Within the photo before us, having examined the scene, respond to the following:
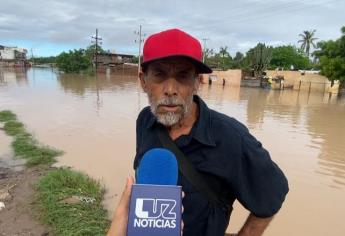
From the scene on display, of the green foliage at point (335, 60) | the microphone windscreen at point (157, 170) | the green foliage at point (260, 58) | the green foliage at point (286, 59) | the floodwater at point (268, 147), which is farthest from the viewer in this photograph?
the green foliage at point (286, 59)

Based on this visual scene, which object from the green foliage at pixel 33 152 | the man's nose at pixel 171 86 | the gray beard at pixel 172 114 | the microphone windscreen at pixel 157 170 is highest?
the man's nose at pixel 171 86

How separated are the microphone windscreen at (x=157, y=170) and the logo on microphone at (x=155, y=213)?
0.42 feet

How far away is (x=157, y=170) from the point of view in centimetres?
118

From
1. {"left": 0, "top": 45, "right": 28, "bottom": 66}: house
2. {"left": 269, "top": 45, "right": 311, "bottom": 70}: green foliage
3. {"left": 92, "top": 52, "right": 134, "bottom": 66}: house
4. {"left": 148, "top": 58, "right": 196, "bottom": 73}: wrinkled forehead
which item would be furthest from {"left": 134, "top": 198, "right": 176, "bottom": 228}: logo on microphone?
{"left": 0, "top": 45, "right": 28, "bottom": 66}: house

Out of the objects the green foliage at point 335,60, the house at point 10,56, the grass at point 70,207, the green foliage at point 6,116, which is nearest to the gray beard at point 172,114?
the grass at point 70,207

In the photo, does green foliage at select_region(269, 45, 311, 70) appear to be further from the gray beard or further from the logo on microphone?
the logo on microphone

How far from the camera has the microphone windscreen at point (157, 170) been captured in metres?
1.18

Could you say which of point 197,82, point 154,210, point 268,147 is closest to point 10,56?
point 268,147

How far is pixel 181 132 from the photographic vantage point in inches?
61.4

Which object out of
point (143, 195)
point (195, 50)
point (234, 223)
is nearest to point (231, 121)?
point (195, 50)

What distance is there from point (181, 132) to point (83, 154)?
681cm

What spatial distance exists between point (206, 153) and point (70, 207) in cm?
351

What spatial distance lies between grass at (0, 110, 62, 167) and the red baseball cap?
607 cm

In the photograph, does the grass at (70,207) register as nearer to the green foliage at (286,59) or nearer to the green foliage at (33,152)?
the green foliage at (33,152)
